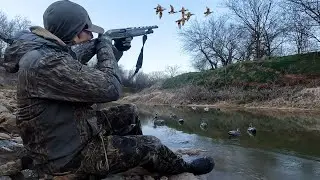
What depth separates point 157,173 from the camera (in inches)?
164

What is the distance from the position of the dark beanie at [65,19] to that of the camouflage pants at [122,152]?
2.91ft

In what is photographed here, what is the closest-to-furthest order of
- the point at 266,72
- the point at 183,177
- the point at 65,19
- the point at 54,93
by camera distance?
the point at 54,93, the point at 65,19, the point at 183,177, the point at 266,72

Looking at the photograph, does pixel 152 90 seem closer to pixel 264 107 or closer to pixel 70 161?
pixel 264 107

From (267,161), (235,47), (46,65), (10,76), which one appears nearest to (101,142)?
(46,65)

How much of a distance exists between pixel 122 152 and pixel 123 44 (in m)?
1.07

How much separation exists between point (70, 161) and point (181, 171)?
1434mm

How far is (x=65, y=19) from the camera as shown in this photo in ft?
10.3

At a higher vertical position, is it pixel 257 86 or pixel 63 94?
pixel 257 86

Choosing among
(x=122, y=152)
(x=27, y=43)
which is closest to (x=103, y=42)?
(x=27, y=43)

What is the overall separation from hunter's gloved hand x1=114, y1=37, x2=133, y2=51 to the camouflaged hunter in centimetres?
39

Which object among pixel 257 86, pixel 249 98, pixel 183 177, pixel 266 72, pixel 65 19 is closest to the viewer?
pixel 65 19

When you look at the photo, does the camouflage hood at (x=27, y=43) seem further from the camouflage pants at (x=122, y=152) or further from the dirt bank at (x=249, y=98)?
the dirt bank at (x=249, y=98)

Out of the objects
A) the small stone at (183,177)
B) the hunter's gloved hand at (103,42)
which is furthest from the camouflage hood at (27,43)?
the small stone at (183,177)

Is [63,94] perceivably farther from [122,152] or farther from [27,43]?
[122,152]
